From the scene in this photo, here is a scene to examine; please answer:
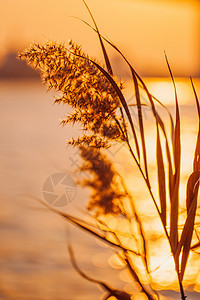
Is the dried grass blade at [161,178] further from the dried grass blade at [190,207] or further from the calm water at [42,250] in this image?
the calm water at [42,250]

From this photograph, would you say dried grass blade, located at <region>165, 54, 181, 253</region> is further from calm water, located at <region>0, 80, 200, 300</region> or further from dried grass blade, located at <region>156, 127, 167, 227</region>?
calm water, located at <region>0, 80, 200, 300</region>

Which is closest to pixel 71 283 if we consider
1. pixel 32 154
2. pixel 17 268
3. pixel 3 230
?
pixel 17 268

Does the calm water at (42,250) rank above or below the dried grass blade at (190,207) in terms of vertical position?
below

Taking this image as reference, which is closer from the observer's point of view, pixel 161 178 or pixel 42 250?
pixel 161 178

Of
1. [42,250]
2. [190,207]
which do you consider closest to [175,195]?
[190,207]

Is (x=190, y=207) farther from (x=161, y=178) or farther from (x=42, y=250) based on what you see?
(x=42, y=250)

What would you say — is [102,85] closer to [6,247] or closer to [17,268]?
[17,268]

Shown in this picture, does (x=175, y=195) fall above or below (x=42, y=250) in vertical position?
above

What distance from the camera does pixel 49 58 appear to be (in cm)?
92

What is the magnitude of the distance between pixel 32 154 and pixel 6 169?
3.48ft

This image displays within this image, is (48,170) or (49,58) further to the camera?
(48,170)

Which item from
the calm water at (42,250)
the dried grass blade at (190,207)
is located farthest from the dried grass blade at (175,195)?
the calm water at (42,250)

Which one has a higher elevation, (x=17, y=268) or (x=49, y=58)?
(x=49, y=58)

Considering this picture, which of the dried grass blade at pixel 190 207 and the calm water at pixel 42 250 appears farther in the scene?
the calm water at pixel 42 250
